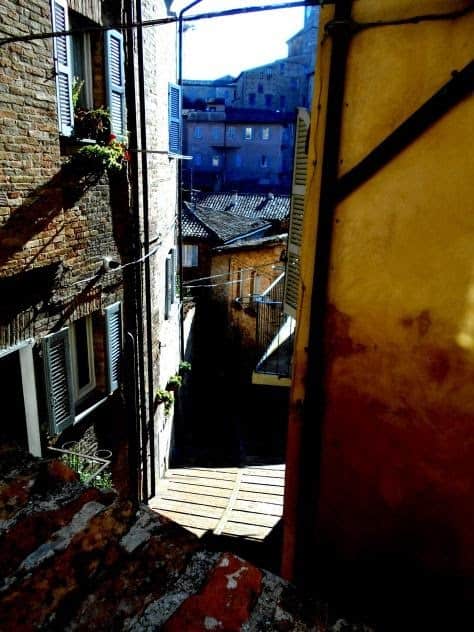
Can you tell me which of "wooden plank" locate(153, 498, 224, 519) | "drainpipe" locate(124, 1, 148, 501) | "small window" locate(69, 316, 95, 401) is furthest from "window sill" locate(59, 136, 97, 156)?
"wooden plank" locate(153, 498, 224, 519)

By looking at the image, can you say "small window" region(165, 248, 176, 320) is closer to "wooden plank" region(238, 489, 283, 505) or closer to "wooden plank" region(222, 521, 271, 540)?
"wooden plank" region(238, 489, 283, 505)

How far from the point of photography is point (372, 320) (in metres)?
2.55

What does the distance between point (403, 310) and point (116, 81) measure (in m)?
6.41

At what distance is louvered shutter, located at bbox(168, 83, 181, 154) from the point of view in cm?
1055

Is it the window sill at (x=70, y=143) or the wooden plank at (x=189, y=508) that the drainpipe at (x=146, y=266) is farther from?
the window sill at (x=70, y=143)

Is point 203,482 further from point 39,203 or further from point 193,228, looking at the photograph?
point 193,228

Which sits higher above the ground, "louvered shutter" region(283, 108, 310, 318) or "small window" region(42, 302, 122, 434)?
"louvered shutter" region(283, 108, 310, 318)

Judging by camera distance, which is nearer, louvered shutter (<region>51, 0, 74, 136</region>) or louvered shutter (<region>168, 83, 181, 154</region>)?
louvered shutter (<region>51, 0, 74, 136</region>)

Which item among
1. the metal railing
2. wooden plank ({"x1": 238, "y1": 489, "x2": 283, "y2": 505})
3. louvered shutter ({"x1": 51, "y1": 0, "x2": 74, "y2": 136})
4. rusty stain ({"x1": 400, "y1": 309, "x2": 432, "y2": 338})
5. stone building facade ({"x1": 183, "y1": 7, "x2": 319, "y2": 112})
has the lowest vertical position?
wooden plank ({"x1": 238, "y1": 489, "x2": 283, "y2": 505})

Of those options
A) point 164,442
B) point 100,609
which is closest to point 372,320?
point 100,609

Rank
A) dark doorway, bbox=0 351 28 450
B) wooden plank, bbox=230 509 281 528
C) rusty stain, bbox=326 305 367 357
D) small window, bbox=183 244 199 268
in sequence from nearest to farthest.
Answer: rusty stain, bbox=326 305 367 357
dark doorway, bbox=0 351 28 450
wooden plank, bbox=230 509 281 528
small window, bbox=183 244 199 268

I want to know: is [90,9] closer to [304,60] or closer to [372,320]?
[372,320]

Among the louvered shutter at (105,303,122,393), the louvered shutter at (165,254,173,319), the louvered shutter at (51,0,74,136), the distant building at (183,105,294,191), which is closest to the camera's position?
the louvered shutter at (51,0,74,136)

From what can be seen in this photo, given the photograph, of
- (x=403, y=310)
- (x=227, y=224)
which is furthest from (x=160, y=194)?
(x=227, y=224)
